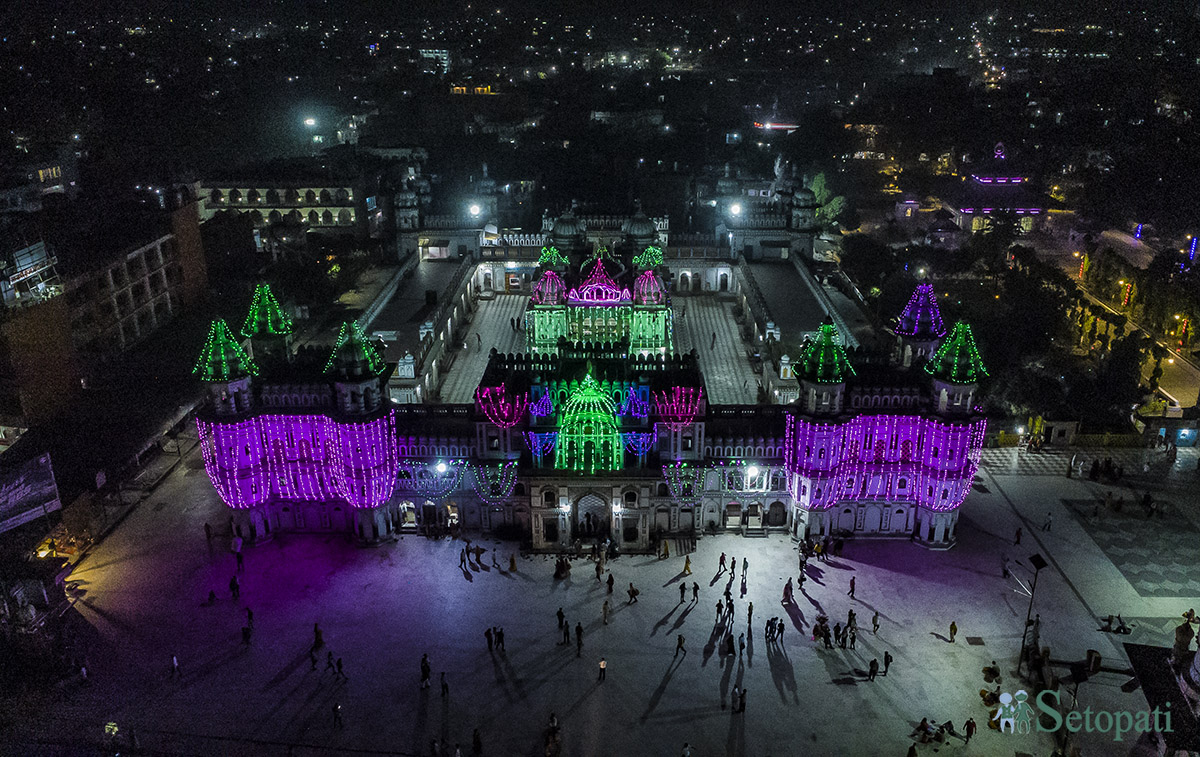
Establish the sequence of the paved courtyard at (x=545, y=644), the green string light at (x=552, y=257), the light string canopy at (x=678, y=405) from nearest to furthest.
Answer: the paved courtyard at (x=545, y=644)
the light string canopy at (x=678, y=405)
the green string light at (x=552, y=257)

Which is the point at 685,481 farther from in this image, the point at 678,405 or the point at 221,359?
the point at 221,359

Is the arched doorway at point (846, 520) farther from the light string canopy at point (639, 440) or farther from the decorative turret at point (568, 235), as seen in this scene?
the decorative turret at point (568, 235)

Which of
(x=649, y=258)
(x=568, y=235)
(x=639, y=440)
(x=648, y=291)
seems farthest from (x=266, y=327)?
(x=649, y=258)

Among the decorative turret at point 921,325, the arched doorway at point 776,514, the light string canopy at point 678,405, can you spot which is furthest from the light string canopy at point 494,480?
the decorative turret at point 921,325

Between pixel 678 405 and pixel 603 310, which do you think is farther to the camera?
pixel 603 310

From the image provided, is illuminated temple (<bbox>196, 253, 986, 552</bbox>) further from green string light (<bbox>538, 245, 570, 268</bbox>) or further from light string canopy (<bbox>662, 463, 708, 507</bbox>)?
green string light (<bbox>538, 245, 570, 268</bbox>)
